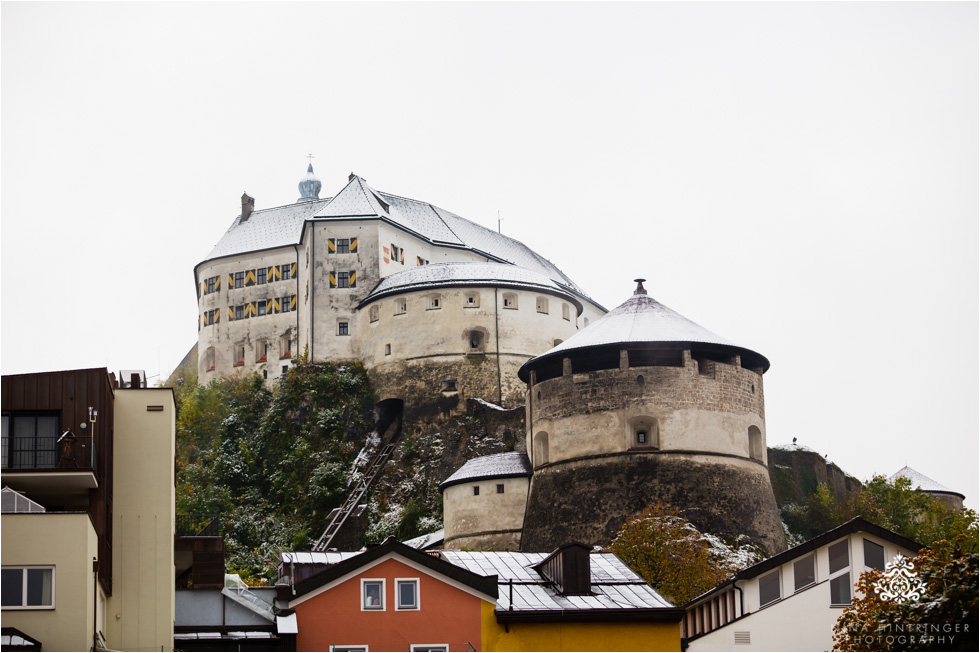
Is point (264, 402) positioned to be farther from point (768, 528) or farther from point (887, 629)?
point (887, 629)

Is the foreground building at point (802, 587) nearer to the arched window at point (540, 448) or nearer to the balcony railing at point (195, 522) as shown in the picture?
the arched window at point (540, 448)

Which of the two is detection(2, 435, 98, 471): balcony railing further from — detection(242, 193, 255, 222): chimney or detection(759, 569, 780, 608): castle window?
detection(242, 193, 255, 222): chimney

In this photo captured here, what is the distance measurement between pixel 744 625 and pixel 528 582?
173 inches

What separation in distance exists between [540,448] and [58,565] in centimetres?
3231

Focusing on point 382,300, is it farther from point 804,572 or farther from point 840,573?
point 840,573

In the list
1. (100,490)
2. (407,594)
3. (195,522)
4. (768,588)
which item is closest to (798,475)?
(195,522)

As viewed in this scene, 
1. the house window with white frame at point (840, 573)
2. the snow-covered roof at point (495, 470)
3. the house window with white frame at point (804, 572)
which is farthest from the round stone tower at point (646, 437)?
the house window with white frame at point (840, 573)

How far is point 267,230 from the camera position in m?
91.6

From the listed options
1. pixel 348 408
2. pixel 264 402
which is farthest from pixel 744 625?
pixel 264 402

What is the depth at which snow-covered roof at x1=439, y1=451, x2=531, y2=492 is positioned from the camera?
194ft

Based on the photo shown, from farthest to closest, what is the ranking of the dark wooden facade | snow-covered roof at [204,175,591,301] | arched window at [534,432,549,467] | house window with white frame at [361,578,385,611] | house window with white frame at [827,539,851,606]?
snow-covered roof at [204,175,591,301] → arched window at [534,432,549,467] → house window with white frame at [827,539,851,606] → house window with white frame at [361,578,385,611] → the dark wooden facade

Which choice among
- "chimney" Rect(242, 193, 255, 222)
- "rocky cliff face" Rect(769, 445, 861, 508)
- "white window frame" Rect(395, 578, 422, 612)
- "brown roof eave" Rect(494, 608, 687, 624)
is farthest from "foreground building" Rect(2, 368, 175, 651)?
"chimney" Rect(242, 193, 255, 222)

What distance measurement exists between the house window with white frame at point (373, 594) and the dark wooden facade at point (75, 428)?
4.40m

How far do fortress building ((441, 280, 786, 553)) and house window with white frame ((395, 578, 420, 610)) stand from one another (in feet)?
77.0
